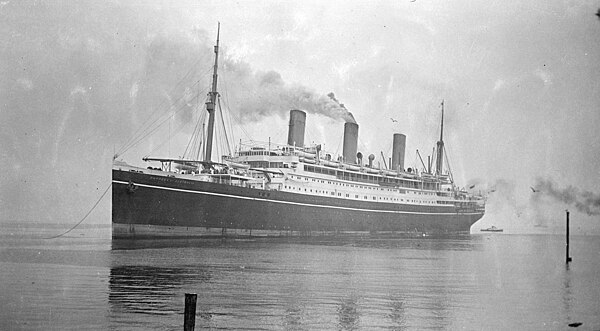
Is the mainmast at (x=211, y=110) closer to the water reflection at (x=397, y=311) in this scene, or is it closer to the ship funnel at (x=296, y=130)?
the ship funnel at (x=296, y=130)

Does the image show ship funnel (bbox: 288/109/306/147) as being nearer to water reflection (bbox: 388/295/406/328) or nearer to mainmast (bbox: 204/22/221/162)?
mainmast (bbox: 204/22/221/162)

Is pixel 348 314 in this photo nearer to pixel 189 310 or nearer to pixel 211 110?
pixel 189 310

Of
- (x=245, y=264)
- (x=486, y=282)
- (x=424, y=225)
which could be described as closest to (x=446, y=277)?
(x=486, y=282)

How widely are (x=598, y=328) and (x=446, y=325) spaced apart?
→ 239cm

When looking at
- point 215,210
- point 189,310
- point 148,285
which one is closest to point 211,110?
point 215,210

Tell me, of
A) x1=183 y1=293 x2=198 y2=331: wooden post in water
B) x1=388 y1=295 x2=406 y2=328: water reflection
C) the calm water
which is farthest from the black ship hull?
x1=183 y1=293 x2=198 y2=331: wooden post in water

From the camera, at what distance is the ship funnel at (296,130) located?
35125 millimetres

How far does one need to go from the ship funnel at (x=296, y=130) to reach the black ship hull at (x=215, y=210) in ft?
12.3

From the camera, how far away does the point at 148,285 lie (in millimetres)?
11781

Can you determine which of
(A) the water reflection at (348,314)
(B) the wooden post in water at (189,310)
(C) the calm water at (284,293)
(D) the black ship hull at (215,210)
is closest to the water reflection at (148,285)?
(C) the calm water at (284,293)

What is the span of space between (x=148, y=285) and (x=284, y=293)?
281 cm

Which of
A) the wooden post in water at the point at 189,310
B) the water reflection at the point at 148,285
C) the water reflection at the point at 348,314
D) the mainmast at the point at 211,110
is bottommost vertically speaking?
the water reflection at the point at 148,285

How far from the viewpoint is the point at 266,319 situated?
8625mm

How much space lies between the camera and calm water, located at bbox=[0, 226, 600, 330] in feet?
28.3
